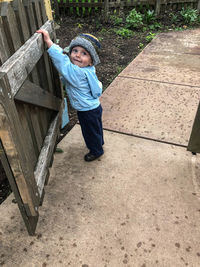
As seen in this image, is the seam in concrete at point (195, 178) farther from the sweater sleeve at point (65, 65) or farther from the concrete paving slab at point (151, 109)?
the sweater sleeve at point (65, 65)

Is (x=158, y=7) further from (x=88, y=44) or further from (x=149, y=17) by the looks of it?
(x=88, y=44)

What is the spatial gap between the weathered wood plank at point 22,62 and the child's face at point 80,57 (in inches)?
11.4

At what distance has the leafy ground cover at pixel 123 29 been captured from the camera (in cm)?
560

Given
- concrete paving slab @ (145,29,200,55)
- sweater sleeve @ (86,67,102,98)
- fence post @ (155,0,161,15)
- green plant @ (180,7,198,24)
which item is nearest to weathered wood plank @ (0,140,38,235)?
sweater sleeve @ (86,67,102,98)

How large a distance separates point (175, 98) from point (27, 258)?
3048 mm

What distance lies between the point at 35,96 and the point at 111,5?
690cm

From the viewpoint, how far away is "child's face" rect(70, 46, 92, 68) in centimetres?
213

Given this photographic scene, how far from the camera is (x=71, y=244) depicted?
1.94 m

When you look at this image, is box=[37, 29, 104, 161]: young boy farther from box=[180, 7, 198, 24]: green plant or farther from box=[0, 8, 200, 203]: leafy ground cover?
box=[180, 7, 198, 24]: green plant

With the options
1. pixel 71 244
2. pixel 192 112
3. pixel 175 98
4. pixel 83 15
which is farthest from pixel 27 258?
pixel 83 15

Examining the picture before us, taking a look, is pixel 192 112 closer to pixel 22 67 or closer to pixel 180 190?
pixel 180 190

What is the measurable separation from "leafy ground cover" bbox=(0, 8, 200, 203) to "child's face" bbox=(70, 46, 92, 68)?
2880mm

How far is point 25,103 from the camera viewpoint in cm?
192

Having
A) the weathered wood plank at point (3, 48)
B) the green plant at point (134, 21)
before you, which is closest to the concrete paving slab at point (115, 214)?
the weathered wood plank at point (3, 48)
